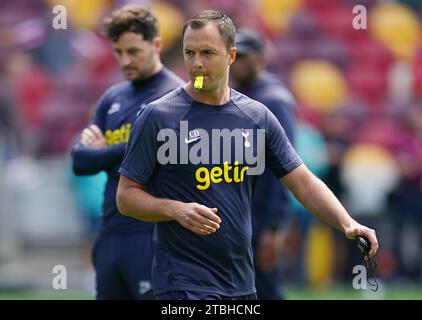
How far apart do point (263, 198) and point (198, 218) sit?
294cm

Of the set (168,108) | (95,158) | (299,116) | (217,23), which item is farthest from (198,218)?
(299,116)

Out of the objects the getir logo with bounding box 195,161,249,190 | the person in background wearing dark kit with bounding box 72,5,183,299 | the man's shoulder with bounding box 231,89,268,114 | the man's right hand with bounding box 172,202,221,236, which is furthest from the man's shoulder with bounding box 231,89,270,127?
the person in background wearing dark kit with bounding box 72,5,183,299

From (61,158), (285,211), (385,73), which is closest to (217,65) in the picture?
(285,211)

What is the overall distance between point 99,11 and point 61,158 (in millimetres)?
2743

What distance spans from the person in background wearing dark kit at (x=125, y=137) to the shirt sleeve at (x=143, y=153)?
1263 millimetres

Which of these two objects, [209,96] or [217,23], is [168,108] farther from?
[217,23]

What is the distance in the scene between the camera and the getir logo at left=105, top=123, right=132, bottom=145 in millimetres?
7242

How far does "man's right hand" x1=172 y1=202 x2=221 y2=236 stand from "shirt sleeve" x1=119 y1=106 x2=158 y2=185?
0.38 m

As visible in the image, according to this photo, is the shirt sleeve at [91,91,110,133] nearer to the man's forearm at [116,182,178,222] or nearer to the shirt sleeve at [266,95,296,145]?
the shirt sleeve at [266,95,296,145]

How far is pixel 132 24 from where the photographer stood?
7289 millimetres

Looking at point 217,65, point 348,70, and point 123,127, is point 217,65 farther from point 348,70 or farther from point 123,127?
point 348,70

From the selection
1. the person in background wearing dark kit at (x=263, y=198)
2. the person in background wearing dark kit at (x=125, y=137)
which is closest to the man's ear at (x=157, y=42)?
the person in background wearing dark kit at (x=125, y=137)

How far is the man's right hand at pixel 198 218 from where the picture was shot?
5516 mm

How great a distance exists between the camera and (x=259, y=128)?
6.02 metres
